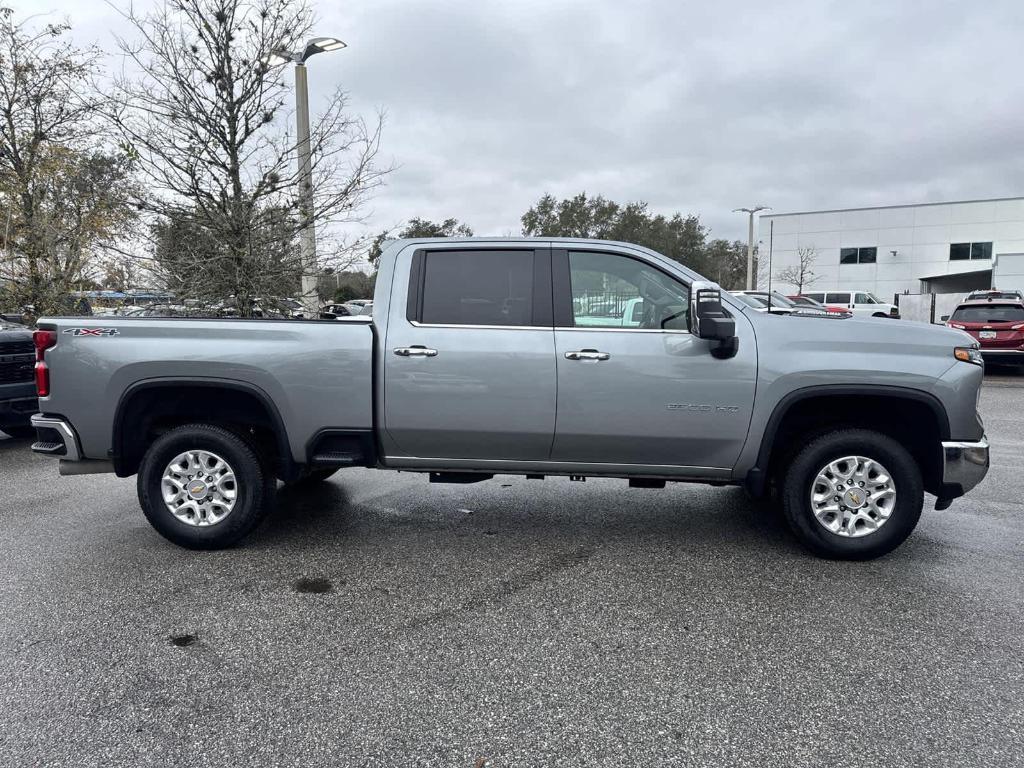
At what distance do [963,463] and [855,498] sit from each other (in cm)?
64

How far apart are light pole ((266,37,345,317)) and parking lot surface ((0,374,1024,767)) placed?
429 centimetres

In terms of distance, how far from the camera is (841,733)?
2553 millimetres

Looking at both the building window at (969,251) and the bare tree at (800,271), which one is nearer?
the building window at (969,251)

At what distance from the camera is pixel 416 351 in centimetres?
427

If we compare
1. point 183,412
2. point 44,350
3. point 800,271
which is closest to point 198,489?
point 183,412

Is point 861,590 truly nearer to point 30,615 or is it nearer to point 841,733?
point 841,733

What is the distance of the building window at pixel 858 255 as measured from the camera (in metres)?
47.9

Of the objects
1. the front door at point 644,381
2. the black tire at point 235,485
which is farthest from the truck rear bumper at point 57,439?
the front door at point 644,381

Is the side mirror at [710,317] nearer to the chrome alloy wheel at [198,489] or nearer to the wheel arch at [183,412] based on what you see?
the wheel arch at [183,412]

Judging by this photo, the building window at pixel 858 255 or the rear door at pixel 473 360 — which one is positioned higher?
the building window at pixel 858 255

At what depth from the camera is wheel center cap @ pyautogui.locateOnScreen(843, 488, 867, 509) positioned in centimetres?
416

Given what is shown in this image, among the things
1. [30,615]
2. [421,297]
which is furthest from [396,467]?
[30,615]

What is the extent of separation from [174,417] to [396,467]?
1.56m

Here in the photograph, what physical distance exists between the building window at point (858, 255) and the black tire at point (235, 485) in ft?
170
